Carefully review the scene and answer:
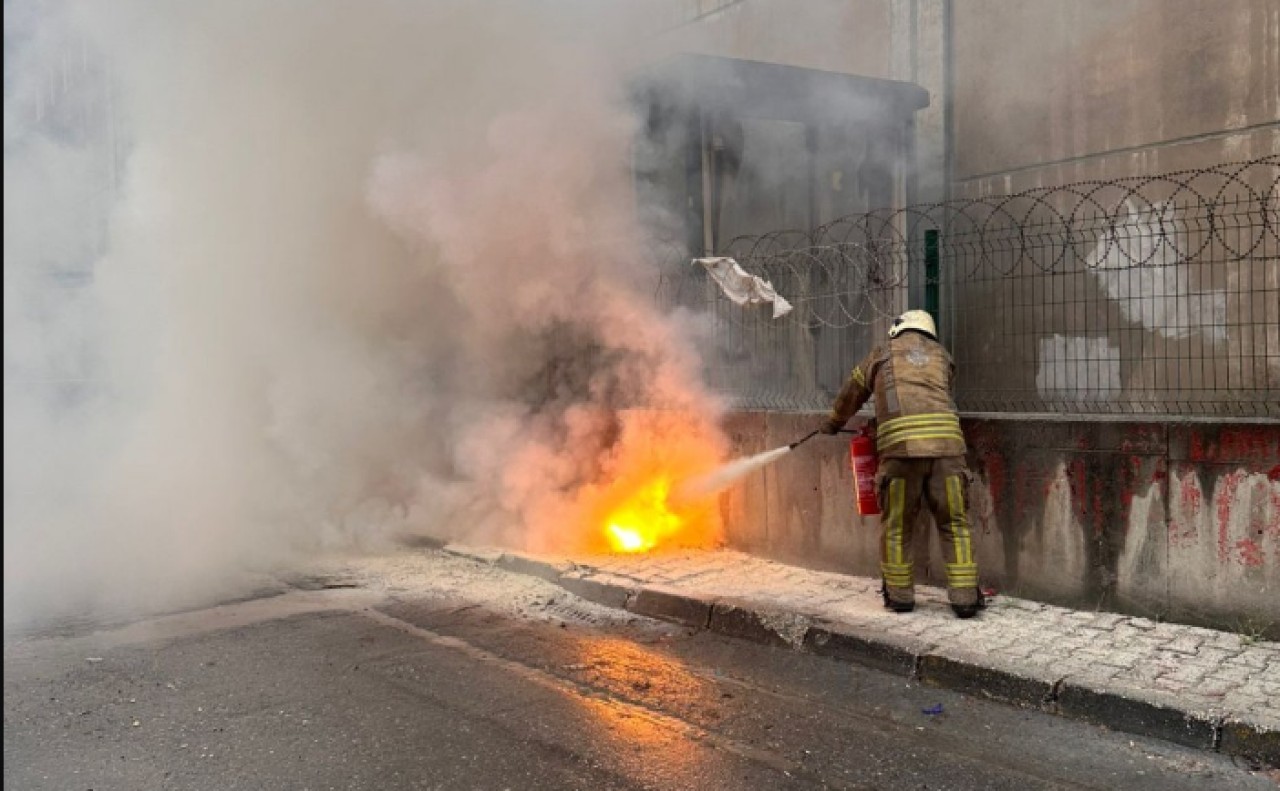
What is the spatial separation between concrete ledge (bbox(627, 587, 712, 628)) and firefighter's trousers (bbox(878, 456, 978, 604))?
114 centimetres

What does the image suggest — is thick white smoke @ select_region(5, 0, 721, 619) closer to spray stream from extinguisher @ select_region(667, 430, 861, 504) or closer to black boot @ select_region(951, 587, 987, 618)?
spray stream from extinguisher @ select_region(667, 430, 861, 504)

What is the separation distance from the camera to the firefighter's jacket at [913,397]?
223 inches

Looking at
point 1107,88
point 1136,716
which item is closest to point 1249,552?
point 1136,716

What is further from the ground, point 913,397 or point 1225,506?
point 913,397

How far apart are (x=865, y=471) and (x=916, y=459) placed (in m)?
0.51

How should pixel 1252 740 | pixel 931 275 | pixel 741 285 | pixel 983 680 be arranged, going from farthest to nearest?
pixel 741 285 → pixel 931 275 → pixel 983 680 → pixel 1252 740

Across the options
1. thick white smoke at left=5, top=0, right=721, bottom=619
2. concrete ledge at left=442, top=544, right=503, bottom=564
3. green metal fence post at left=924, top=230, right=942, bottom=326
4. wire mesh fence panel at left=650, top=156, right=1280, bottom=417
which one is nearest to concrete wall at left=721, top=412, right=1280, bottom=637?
wire mesh fence panel at left=650, top=156, right=1280, bottom=417

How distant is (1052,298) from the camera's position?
7.07 meters

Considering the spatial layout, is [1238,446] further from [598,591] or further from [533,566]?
[533,566]

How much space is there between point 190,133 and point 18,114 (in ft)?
5.40

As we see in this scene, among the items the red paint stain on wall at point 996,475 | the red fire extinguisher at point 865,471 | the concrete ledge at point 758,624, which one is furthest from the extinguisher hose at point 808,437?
the concrete ledge at point 758,624

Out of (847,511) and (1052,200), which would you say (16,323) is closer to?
(847,511)

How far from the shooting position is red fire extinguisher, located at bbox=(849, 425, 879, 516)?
20.1 ft

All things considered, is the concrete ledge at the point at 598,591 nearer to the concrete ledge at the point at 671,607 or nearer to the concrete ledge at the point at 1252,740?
the concrete ledge at the point at 671,607
